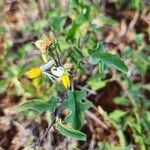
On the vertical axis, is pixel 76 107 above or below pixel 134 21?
above

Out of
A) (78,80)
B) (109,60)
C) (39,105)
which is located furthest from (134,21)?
(39,105)

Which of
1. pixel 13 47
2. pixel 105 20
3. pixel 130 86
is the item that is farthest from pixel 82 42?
pixel 13 47

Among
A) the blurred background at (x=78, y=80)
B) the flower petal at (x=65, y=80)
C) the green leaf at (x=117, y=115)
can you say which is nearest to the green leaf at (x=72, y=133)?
the flower petal at (x=65, y=80)

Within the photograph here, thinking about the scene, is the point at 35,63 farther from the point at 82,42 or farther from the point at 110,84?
the point at 110,84

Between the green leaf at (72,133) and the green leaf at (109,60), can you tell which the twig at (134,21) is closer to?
the green leaf at (109,60)

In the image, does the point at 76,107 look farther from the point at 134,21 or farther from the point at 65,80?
the point at 134,21

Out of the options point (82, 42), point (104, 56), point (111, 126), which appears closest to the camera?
point (104, 56)

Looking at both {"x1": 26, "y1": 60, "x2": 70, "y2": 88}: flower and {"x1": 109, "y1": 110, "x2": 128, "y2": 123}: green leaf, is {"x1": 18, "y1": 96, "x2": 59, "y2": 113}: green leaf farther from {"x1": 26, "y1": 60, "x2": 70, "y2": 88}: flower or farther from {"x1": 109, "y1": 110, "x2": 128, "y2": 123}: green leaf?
{"x1": 109, "y1": 110, "x2": 128, "y2": 123}: green leaf
